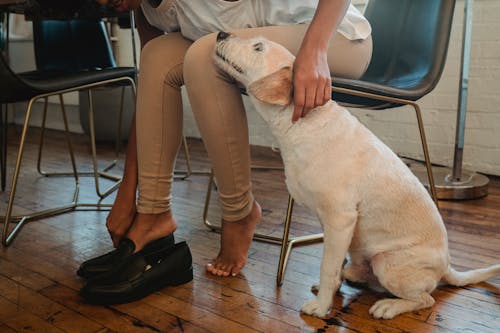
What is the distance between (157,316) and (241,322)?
0.65 feet

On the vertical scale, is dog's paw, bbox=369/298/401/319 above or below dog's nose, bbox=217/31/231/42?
below

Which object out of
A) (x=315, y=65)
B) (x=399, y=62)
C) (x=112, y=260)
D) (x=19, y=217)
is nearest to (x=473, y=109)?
(x=399, y=62)

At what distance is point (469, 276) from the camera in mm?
1332

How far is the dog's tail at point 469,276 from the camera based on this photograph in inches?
51.8

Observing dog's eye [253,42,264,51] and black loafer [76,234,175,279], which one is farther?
black loafer [76,234,175,279]

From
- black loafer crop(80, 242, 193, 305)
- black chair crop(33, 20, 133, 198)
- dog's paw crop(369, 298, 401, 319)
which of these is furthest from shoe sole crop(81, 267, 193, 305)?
black chair crop(33, 20, 133, 198)

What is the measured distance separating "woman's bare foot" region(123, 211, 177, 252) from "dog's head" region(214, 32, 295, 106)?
0.46 meters

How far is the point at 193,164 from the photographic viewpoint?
10.2 feet

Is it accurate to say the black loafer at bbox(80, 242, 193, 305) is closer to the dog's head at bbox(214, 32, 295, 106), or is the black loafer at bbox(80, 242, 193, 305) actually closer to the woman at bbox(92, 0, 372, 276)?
the woman at bbox(92, 0, 372, 276)

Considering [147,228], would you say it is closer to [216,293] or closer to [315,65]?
[216,293]

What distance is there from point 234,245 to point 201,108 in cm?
40

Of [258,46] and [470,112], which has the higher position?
[258,46]

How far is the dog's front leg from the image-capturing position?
3.72ft

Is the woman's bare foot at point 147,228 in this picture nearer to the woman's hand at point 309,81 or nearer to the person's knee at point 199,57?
the person's knee at point 199,57
